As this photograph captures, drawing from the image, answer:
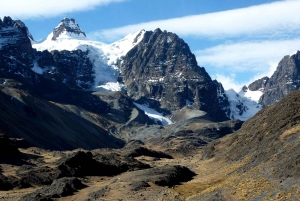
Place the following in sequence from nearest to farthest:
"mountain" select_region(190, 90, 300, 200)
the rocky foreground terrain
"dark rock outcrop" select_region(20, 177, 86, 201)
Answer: "mountain" select_region(190, 90, 300, 200)
the rocky foreground terrain
"dark rock outcrop" select_region(20, 177, 86, 201)

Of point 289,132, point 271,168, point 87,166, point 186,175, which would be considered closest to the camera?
point 271,168

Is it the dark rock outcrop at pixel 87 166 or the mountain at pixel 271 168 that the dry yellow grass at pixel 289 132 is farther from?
the dark rock outcrop at pixel 87 166

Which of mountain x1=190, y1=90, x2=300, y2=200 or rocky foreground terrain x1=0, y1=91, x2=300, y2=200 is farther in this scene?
rocky foreground terrain x1=0, y1=91, x2=300, y2=200

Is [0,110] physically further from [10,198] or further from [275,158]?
[275,158]

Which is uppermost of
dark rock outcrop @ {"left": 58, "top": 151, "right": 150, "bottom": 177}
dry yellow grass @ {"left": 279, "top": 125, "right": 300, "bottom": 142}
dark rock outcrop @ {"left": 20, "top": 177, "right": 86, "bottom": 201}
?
dry yellow grass @ {"left": 279, "top": 125, "right": 300, "bottom": 142}

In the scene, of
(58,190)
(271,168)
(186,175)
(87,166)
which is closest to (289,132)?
(271,168)

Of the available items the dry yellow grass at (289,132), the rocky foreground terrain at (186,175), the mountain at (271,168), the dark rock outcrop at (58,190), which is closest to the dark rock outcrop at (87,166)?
the rocky foreground terrain at (186,175)

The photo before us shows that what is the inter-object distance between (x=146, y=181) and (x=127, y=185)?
125 inches

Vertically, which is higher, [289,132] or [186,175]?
[289,132]

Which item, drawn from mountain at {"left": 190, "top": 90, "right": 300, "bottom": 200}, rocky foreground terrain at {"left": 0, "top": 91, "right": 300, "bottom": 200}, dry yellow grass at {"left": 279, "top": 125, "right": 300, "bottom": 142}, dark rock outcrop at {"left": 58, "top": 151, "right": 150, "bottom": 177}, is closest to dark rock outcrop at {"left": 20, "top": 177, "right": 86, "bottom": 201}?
rocky foreground terrain at {"left": 0, "top": 91, "right": 300, "bottom": 200}

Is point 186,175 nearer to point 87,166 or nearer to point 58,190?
point 87,166

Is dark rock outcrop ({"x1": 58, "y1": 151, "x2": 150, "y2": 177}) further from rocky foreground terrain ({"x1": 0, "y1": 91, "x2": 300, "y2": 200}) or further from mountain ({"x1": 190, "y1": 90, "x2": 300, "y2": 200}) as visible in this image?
mountain ({"x1": 190, "y1": 90, "x2": 300, "y2": 200})

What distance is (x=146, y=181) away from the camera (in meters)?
70.1

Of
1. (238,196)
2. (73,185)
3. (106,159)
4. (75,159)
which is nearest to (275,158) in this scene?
(238,196)
